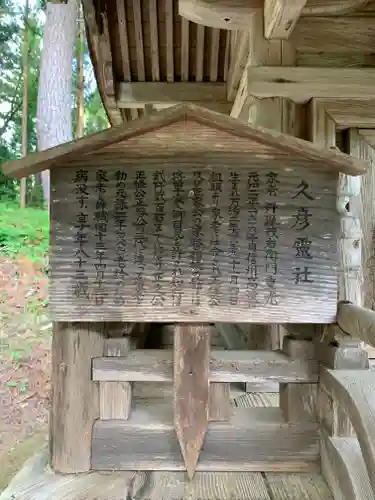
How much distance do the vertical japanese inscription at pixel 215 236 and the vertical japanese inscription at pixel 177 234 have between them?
0.13 m

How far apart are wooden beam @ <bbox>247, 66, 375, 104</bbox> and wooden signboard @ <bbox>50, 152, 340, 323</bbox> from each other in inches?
40.9

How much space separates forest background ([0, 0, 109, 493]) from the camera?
490 cm

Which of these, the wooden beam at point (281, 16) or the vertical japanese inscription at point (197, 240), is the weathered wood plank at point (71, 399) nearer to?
the vertical japanese inscription at point (197, 240)

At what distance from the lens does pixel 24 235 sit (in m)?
10.8

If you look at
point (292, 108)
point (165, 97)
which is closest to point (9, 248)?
point (165, 97)

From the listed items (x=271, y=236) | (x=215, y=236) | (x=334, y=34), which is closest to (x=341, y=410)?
(x=271, y=236)

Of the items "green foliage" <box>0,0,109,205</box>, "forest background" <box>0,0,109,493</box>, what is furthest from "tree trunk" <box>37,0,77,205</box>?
"green foliage" <box>0,0,109,205</box>

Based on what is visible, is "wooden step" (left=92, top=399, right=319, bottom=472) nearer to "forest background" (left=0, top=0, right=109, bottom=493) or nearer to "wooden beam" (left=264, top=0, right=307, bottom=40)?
"wooden beam" (left=264, top=0, right=307, bottom=40)

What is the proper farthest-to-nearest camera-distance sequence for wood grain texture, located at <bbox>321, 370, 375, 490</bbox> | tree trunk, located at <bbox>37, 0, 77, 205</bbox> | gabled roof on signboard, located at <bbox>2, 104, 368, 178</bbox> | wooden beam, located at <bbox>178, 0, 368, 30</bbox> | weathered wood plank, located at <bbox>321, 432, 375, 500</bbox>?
tree trunk, located at <bbox>37, 0, 77, 205</bbox>
wooden beam, located at <bbox>178, 0, 368, 30</bbox>
gabled roof on signboard, located at <bbox>2, 104, 368, 178</bbox>
weathered wood plank, located at <bbox>321, 432, 375, 500</bbox>
wood grain texture, located at <bbox>321, 370, 375, 490</bbox>

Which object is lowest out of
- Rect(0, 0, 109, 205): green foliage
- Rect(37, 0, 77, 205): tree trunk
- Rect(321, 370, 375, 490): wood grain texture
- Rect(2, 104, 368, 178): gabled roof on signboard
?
Rect(321, 370, 375, 490): wood grain texture

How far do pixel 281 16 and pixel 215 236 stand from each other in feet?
4.51

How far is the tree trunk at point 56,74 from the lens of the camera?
342 inches

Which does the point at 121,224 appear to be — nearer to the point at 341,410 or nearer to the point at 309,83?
the point at 341,410

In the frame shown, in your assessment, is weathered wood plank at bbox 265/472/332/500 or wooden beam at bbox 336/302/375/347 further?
weathered wood plank at bbox 265/472/332/500
